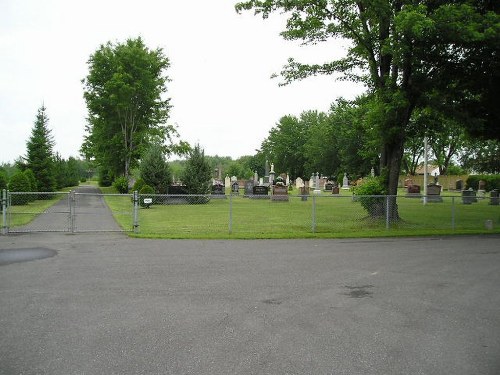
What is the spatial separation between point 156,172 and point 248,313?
2569 cm

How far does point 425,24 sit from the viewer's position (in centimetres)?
1232

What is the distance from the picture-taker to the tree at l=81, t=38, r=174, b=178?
128 ft

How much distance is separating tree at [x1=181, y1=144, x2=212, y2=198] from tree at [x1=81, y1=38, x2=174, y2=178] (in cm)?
1061

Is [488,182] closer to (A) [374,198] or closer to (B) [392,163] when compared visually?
(B) [392,163]

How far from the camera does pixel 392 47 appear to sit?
45.9ft

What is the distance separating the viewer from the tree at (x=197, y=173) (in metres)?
28.2

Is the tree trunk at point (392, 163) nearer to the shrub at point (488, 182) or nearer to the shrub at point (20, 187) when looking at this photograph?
the shrub at point (20, 187)

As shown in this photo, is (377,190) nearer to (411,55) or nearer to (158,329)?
(411,55)

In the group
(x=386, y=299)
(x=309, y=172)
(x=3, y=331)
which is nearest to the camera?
(x=3, y=331)

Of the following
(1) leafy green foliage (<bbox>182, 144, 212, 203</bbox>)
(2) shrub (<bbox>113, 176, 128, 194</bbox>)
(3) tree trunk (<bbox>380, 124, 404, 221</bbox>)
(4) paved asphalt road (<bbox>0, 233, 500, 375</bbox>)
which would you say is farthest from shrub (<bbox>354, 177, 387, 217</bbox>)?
(2) shrub (<bbox>113, 176, 128, 194</bbox>)

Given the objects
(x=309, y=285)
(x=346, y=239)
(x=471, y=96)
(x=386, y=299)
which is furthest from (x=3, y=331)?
(x=471, y=96)

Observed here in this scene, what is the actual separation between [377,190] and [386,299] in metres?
11.4

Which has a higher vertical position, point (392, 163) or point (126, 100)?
point (126, 100)

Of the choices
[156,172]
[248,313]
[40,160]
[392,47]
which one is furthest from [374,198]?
[40,160]
